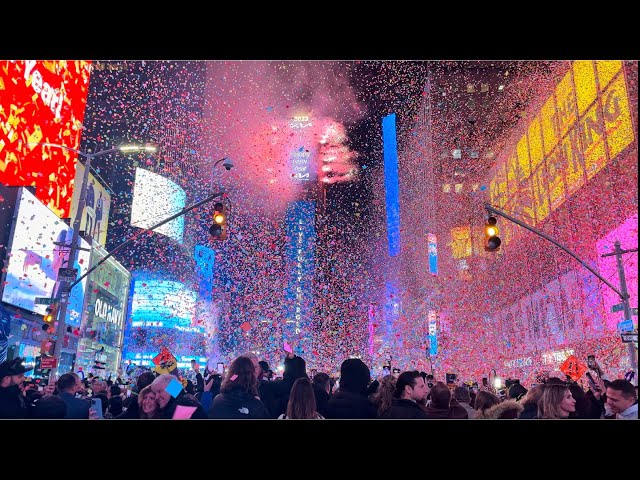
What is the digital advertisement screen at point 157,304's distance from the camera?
274 ft

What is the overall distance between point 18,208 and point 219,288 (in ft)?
360

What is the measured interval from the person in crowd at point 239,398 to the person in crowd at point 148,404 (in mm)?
588

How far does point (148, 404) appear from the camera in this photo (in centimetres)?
570

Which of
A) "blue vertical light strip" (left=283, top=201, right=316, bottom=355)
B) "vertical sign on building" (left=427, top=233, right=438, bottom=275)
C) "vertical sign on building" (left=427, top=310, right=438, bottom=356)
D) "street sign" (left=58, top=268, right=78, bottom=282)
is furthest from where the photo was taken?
"blue vertical light strip" (left=283, top=201, right=316, bottom=355)

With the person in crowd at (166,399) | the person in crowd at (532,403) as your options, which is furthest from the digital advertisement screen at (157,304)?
the person in crowd at (532,403)

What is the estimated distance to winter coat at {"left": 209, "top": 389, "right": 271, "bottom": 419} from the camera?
19.1ft

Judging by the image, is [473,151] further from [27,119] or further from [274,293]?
[274,293]

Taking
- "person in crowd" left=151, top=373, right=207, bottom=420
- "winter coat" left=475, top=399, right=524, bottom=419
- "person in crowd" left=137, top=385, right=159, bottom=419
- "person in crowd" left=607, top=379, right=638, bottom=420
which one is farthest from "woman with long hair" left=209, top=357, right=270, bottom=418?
"person in crowd" left=607, top=379, right=638, bottom=420

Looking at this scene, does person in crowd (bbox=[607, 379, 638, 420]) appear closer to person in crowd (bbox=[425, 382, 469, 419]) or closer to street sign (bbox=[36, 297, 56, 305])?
person in crowd (bbox=[425, 382, 469, 419])

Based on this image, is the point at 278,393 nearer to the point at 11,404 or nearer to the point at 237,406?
the point at 237,406

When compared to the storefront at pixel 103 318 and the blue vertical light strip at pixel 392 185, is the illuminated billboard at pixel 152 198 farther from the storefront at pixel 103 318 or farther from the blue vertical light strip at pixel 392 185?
the blue vertical light strip at pixel 392 185

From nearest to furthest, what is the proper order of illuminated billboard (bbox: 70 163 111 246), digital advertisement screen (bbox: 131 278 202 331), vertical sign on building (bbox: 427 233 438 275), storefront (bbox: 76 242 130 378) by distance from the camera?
illuminated billboard (bbox: 70 163 111 246) → storefront (bbox: 76 242 130 378) → vertical sign on building (bbox: 427 233 438 275) → digital advertisement screen (bbox: 131 278 202 331)

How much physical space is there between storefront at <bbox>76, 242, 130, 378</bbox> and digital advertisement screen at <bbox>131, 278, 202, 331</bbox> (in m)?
22.7

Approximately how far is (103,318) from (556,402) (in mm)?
50654
